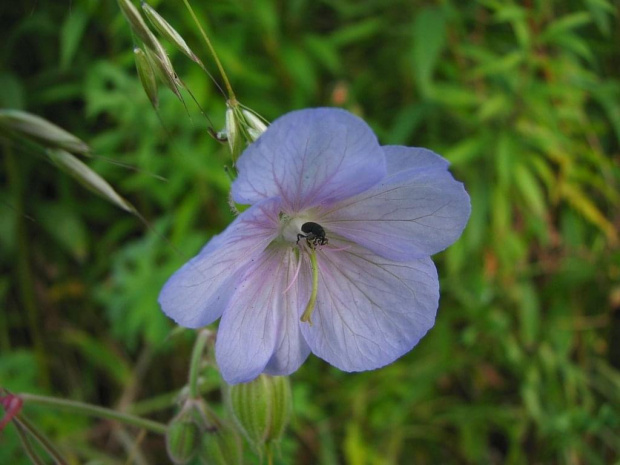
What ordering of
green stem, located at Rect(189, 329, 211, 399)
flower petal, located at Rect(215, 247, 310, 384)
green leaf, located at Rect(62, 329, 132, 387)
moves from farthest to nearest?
green leaf, located at Rect(62, 329, 132, 387) < green stem, located at Rect(189, 329, 211, 399) < flower petal, located at Rect(215, 247, 310, 384)

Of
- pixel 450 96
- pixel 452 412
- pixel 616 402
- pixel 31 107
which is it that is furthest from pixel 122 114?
pixel 616 402

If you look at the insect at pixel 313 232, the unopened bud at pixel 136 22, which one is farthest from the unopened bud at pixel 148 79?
the insect at pixel 313 232

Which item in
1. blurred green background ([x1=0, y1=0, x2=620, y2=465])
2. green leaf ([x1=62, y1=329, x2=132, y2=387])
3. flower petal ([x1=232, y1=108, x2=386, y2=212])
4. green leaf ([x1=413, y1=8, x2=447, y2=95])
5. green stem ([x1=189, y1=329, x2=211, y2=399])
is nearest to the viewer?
flower petal ([x1=232, y1=108, x2=386, y2=212])

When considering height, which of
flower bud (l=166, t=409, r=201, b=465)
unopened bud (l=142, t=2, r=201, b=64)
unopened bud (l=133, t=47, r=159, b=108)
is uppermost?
unopened bud (l=142, t=2, r=201, b=64)

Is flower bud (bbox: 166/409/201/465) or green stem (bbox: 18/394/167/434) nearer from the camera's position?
green stem (bbox: 18/394/167/434)

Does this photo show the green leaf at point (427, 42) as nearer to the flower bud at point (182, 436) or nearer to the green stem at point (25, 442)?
the flower bud at point (182, 436)

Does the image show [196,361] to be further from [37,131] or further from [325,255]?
[37,131]

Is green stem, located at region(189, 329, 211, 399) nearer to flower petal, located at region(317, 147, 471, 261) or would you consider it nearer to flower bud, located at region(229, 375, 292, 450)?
flower bud, located at region(229, 375, 292, 450)

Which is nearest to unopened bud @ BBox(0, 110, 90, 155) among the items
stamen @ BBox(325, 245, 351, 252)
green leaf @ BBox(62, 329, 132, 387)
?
stamen @ BBox(325, 245, 351, 252)
